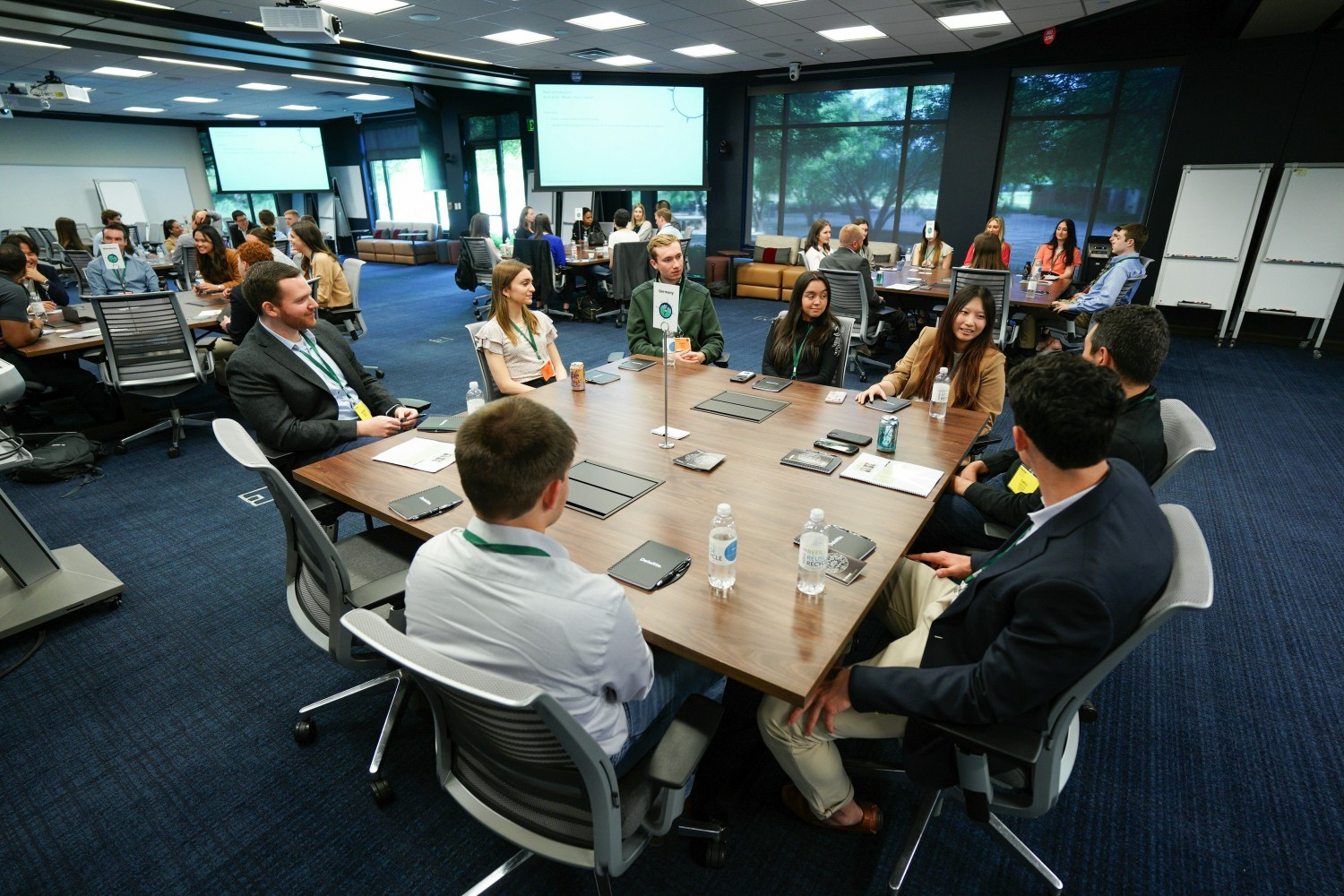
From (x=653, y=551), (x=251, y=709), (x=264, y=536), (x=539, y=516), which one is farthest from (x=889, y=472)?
(x=264, y=536)

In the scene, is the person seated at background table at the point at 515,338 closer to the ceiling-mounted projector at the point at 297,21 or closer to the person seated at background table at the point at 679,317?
the person seated at background table at the point at 679,317

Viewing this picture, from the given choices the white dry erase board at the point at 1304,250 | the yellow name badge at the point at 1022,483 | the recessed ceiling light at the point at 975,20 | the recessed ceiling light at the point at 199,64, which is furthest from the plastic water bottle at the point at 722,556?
the recessed ceiling light at the point at 199,64

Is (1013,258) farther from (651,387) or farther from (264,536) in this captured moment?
(264,536)

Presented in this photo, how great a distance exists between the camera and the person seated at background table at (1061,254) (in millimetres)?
6211

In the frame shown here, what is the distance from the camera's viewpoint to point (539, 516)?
3.91 ft

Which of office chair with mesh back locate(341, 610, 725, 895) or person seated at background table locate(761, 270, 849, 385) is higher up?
person seated at background table locate(761, 270, 849, 385)

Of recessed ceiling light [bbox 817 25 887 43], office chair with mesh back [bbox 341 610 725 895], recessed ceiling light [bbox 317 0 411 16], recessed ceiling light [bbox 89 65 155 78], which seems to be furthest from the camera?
recessed ceiling light [bbox 89 65 155 78]

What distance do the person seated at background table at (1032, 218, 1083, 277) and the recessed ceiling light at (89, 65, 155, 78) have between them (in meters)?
11.6

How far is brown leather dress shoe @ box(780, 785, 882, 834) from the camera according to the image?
5.58ft

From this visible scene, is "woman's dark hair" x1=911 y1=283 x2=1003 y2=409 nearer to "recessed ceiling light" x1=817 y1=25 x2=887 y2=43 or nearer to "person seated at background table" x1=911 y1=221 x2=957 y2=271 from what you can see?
"person seated at background table" x1=911 y1=221 x2=957 y2=271

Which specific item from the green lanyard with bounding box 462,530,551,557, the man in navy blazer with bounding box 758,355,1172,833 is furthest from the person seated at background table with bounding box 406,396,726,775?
the man in navy blazer with bounding box 758,355,1172,833

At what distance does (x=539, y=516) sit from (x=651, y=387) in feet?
6.32

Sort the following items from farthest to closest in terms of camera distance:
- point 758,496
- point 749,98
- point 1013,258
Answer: point 749,98
point 1013,258
point 758,496

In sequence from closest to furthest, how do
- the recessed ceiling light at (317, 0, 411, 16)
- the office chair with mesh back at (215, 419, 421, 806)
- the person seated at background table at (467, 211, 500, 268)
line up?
the office chair with mesh back at (215, 419, 421, 806) < the recessed ceiling light at (317, 0, 411, 16) < the person seated at background table at (467, 211, 500, 268)
